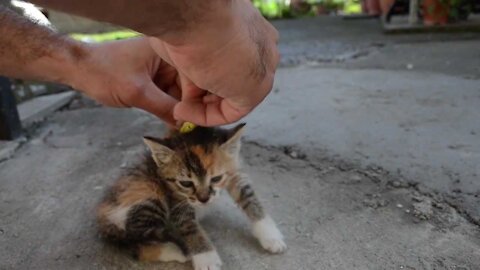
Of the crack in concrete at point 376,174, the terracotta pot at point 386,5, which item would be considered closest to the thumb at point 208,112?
the crack in concrete at point 376,174

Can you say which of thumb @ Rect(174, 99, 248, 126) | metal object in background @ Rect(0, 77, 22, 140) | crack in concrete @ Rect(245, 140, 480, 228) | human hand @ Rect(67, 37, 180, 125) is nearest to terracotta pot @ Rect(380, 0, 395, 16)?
crack in concrete @ Rect(245, 140, 480, 228)

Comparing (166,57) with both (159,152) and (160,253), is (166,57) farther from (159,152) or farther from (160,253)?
(160,253)

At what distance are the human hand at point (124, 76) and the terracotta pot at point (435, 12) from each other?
11.7 feet

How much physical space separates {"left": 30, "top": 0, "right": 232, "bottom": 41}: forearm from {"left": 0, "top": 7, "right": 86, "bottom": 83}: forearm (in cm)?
63

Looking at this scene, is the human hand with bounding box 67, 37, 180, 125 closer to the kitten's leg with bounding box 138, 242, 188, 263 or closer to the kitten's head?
the kitten's head

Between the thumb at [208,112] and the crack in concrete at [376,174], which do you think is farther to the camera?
the crack in concrete at [376,174]

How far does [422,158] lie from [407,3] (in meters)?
3.64

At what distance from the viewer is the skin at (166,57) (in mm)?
820

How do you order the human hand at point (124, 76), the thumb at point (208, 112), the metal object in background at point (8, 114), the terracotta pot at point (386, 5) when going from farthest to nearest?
the terracotta pot at point (386, 5) < the metal object in background at point (8, 114) < the human hand at point (124, 76) < the thumb at point (208, 112)

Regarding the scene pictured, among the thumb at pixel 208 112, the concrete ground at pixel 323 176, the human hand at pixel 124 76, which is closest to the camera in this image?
the thumb at pixel 208 112

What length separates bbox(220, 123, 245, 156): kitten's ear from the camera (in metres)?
1.64

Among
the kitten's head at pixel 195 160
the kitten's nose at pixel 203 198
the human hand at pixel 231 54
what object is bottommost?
the kitten's nose at pixel 203 198

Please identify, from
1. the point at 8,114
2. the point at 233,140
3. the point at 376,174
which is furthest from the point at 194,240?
the point at 8,114

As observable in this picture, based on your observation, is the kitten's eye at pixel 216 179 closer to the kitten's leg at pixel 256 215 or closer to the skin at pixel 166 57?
the kitten's leg at pixel 256 215
